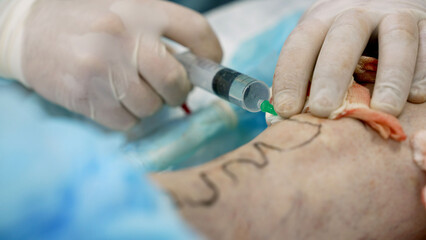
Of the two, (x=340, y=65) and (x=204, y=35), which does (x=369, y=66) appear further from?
(x=204, y=35)

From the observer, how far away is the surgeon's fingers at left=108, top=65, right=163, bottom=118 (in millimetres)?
1507

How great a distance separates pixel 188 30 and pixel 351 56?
762 millimetres

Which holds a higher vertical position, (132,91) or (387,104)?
(387,104)

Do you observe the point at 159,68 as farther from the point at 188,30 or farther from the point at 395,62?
the point at 395,62

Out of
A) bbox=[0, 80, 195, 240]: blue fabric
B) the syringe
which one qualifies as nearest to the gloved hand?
the syringe

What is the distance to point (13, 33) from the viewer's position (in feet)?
5.12

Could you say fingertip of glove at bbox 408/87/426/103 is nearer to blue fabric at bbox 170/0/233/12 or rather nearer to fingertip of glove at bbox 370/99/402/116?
fingertip of glove at bbox 370/99/402/116

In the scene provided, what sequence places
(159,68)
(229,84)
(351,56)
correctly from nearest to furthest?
(351,56) < (229,84) < (159,68)

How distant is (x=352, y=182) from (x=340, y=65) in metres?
0.38

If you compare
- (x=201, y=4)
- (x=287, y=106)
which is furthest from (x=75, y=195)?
(x=201, y=4)

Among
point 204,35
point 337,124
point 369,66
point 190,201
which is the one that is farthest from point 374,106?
point 204,35

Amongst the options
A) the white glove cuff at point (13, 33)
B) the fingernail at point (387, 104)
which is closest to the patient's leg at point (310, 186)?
the fingernail at point (387, 104)

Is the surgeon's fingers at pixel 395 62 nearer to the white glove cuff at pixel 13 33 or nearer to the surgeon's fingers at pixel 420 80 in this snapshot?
the surgeon's fingers at pixel 420 80

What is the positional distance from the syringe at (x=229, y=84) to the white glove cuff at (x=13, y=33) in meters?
0.70
